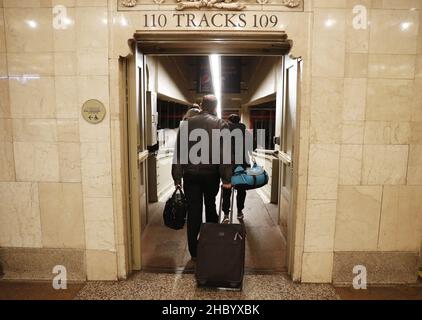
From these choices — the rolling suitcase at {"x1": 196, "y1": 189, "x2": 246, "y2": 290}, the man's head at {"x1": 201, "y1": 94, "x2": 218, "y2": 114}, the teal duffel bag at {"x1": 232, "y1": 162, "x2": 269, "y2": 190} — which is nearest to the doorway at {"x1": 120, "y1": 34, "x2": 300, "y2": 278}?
the teal duffel bag at {"x1": 232, "y1": 162, "x2": 269, "y2": 190}

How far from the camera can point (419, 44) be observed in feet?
8.41

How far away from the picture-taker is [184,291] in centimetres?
264

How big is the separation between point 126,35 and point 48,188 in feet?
5.43

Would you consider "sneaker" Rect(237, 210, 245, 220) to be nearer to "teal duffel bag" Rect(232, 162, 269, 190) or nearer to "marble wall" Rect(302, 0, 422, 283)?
→ "teal duffel bag" Rect(232, 162, 269, 190)

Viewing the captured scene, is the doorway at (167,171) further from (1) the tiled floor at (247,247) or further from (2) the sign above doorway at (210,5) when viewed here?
(2) the sign above doorway at (210,5)

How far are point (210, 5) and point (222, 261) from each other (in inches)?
92.6

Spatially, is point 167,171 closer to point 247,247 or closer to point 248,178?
point 248,178

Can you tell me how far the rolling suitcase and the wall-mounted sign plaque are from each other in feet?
4.94

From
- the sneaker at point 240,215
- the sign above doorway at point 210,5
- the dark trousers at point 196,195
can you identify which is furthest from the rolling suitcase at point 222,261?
the sign above doorway at point 210,5

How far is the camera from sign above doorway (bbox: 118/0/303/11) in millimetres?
2502

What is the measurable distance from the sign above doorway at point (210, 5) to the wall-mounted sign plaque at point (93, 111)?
2.93 feet

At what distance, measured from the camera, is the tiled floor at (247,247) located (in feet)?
10.2

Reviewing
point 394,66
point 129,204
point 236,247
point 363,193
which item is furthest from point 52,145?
point 394,66

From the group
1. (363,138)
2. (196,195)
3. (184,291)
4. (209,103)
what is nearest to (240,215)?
(196,195)
